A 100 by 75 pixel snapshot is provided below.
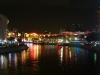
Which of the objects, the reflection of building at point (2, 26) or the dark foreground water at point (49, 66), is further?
the reflection of building at point (2, 26)

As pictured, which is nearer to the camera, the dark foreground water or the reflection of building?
the dark foreground water

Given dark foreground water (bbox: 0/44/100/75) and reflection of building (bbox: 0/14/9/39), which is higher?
reflection of building (bbox: 0/14/9/39)

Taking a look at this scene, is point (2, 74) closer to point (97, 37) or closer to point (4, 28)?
point (4, 28)

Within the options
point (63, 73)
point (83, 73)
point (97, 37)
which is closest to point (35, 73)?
point (63, 73)

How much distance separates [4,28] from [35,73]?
90539mm

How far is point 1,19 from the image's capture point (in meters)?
110

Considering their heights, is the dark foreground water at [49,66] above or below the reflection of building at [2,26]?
below

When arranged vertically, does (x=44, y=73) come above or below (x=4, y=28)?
below

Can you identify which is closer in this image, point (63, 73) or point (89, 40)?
point (63, 73)

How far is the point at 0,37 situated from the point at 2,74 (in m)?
82.5

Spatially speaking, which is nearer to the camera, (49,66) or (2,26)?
(49,66)

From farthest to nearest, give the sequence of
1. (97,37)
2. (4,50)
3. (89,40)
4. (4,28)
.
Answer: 1. (89,40)
2. (97,37)
3. (4,28)
4. (4,50)

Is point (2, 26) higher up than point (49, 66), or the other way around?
point (2, 26)

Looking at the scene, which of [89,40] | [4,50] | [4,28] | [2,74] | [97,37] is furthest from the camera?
[89,40]
